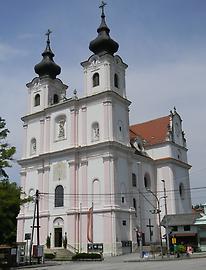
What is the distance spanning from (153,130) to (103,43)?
62.3ft

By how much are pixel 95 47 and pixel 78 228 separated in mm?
23449

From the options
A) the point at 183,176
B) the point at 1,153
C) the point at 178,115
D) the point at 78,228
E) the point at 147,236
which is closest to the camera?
the point at 1,153

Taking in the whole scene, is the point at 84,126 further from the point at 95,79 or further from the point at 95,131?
the point at 95,79

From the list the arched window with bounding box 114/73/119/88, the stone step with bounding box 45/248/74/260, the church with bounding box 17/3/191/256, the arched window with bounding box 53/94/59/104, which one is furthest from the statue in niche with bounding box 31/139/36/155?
the stone step with bounding box 45/248/74/260

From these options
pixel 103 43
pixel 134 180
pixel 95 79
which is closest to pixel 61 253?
pixel 134 180

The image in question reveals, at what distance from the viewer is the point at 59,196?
50031mm

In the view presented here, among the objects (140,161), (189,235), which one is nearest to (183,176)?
(140,161)

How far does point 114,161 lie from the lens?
47.1m

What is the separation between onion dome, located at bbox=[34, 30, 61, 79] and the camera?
5750 cm

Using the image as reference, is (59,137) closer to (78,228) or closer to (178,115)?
(78,228)

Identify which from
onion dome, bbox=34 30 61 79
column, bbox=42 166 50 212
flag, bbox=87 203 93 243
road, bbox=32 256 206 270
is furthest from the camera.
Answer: onion dome, bbox=34 30 61 79

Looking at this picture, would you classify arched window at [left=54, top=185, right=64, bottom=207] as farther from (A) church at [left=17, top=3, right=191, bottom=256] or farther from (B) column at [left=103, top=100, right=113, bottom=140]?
(B) column at [left=103, top=100, right=113, bottom=140]

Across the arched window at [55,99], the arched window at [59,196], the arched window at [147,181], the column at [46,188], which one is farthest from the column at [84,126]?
the arched window at [147,181]

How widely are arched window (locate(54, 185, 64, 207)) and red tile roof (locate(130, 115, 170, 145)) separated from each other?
15189 millimetres
